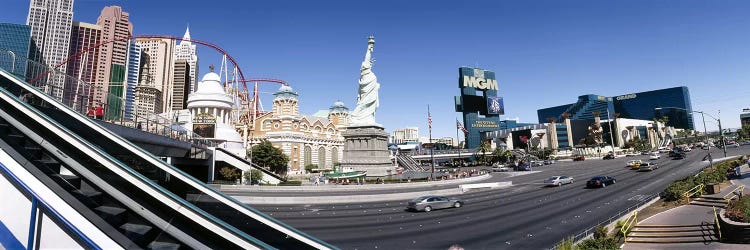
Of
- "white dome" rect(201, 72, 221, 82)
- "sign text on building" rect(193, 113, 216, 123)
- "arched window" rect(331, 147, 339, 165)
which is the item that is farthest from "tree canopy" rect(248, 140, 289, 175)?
"arched window" rect(331, 147, 339, 165)

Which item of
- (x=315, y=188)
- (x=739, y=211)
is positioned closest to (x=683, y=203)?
(x=739, y=211)

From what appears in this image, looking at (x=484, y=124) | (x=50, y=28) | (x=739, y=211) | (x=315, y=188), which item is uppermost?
(x=50, y=28)

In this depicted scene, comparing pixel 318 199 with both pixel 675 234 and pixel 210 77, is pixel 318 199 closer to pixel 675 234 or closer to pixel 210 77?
pixel 675 234

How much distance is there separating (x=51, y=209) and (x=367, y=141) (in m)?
45.0

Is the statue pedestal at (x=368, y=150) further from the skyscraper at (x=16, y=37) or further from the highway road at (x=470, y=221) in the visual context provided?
the skyscraper at (x=16, y=37)

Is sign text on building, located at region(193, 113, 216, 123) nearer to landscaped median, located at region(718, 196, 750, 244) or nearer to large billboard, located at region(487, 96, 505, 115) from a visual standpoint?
landscaped median, located at region(718, 196, 750, 244)

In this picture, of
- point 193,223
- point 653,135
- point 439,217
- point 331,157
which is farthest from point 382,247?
point 653,135

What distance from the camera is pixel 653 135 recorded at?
13975 cm

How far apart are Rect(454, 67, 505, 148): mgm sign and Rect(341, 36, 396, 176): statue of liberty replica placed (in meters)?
114

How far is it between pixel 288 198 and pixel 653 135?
16228cm

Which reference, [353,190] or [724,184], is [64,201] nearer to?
[353,190]

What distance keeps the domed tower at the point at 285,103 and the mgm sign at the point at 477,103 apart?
104348 millimetres

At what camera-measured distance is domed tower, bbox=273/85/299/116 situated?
7350 centimetres

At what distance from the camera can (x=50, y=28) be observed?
192m
